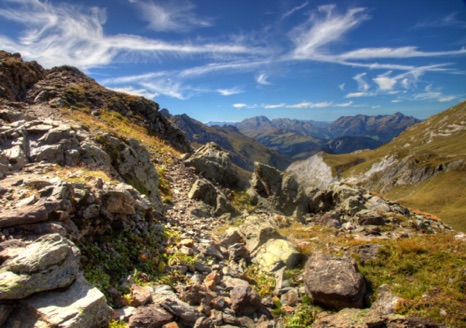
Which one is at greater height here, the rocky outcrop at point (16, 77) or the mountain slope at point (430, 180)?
the rocky outcrop at point (16, 77)

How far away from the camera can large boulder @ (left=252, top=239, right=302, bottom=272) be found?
1619cm

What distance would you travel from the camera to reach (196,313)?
32.5 feet

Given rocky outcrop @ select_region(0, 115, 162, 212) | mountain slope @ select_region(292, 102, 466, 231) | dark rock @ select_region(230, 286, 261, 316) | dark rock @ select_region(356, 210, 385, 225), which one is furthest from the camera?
mountain slope @ select_region(292, 102, 466, 231)

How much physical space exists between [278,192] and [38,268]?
2868 cm

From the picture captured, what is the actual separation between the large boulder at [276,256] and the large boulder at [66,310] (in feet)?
33.4

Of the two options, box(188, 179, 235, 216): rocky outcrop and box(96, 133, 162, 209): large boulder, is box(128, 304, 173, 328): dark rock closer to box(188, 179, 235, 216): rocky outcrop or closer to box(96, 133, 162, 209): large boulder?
box(96, 133, 162, 209): large boulder

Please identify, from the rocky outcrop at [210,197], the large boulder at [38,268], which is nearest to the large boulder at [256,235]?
the rocky outcrop at [210,197]

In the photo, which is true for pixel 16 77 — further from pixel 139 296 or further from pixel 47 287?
pixel 139 296

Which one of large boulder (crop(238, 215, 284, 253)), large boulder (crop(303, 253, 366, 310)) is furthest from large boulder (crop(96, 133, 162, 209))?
large boulder (crop(303, 253, 366, 310))

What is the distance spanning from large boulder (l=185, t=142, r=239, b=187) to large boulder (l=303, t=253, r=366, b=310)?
22484 millimetres

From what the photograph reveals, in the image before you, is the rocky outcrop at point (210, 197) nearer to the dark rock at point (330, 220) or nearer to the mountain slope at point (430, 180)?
the dark rock at point (330, 220)

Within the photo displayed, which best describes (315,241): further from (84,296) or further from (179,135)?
(179,135)

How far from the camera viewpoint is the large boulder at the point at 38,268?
287 inches

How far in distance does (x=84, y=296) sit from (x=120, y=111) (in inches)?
2340
